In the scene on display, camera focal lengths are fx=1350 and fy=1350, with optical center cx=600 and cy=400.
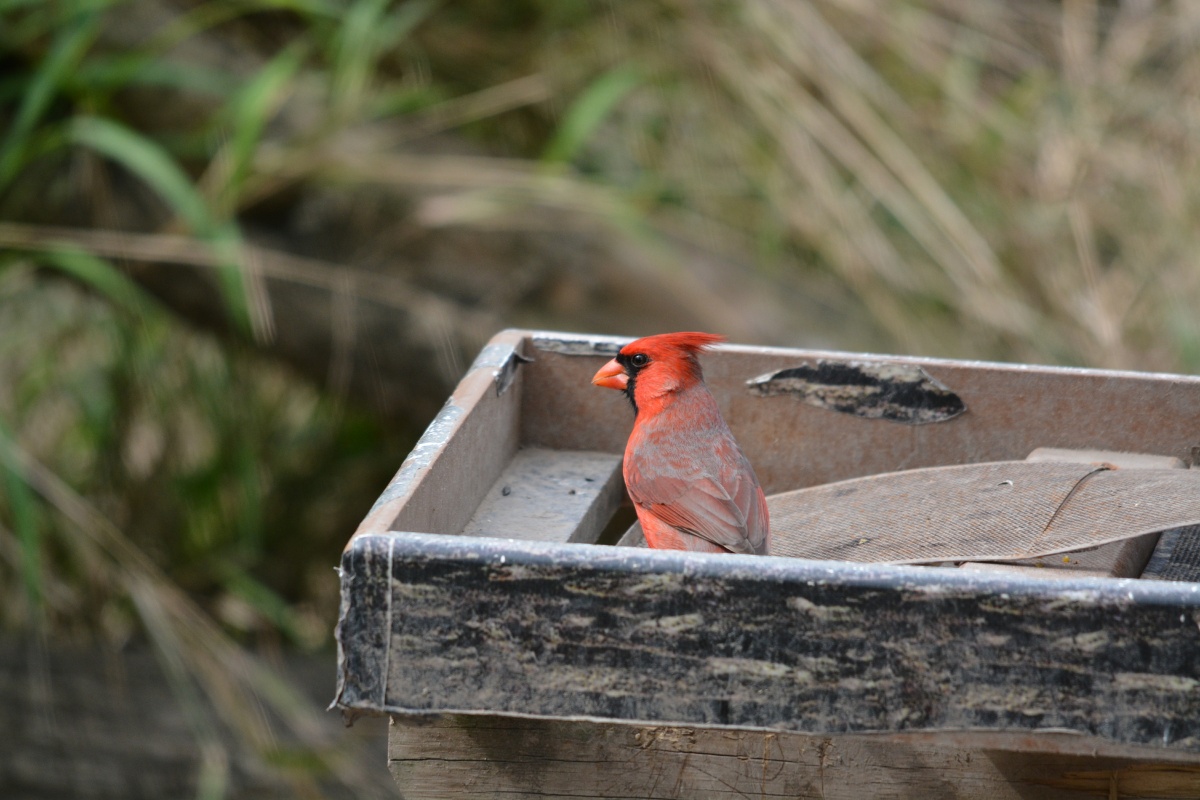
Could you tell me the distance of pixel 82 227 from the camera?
3.54 m

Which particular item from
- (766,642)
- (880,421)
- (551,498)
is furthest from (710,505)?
(766,642)

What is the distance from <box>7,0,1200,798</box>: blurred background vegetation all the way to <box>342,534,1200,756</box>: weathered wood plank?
197 centimetres

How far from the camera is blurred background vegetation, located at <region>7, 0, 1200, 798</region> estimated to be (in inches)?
131

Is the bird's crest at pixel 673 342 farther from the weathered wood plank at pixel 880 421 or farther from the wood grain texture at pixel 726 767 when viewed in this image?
the wood grain texture at pixel 726 767

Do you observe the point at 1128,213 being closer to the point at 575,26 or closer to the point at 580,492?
the point at 575,26

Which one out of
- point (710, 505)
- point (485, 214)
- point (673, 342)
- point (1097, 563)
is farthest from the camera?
point (485, 214)

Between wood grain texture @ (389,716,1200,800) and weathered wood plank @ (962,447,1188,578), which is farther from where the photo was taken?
weathered wood plank @ (962,447,1188,578)

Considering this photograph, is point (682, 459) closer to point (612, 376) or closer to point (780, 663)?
point (612, 376)

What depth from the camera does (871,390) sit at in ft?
6.85

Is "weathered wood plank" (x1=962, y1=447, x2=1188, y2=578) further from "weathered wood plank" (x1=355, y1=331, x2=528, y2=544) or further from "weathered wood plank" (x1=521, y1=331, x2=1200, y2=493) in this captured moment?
"weathered wood plank" (x1=355, y1=331, x2=528, y2=544)

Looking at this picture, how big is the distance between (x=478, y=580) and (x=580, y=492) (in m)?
0.75

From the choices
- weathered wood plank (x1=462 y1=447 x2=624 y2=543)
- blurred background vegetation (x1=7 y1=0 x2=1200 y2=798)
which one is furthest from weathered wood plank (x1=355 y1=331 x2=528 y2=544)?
blurred background vegetation (x1=7 y1=0 x2=1200 y2=798)

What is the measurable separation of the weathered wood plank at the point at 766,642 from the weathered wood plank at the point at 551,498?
17.2 inches

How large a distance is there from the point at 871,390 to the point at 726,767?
856 mm
